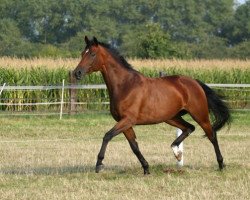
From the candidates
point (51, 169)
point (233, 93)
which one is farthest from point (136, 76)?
point (233, 93)

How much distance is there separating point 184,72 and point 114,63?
19651 mm

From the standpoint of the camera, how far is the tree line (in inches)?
2912

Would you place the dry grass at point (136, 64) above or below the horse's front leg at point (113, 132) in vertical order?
below

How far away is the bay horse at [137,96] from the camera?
1073 cm

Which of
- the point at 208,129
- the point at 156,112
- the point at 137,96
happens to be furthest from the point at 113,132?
the point at 208,129

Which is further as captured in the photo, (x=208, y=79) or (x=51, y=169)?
(x=208, y=79)

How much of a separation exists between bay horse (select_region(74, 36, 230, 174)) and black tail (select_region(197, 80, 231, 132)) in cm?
16

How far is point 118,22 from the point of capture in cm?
9069

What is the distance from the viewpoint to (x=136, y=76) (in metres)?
11.1

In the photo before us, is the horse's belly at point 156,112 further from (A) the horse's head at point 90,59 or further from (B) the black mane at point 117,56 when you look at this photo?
(A) the horse's head at point 90,59

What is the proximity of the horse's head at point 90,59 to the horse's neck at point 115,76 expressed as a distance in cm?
17

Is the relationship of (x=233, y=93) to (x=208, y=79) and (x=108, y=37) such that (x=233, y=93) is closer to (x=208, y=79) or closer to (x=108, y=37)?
(x=208, y=79)

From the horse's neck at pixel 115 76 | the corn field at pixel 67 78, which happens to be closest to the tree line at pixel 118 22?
the corn field at pixel 67 78

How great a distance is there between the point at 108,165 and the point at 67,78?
52.9 feet
